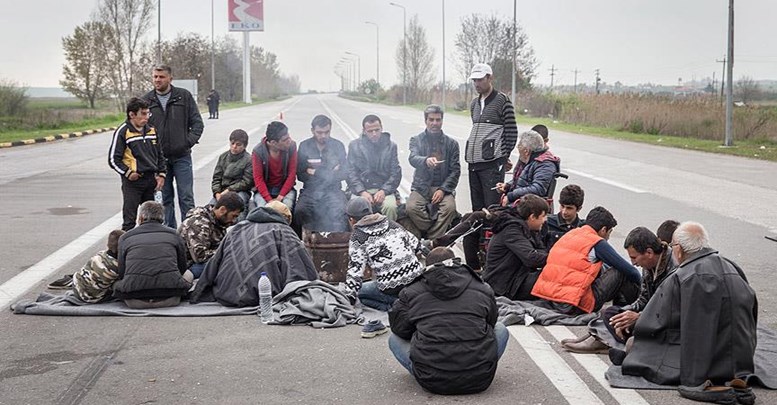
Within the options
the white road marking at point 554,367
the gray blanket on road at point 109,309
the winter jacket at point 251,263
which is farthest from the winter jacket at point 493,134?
the gray blanket on road at point 109,309

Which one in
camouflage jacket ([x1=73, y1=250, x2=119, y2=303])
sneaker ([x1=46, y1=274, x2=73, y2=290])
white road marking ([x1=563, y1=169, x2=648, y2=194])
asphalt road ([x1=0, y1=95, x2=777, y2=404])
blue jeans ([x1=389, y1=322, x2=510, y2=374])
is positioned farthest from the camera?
white road marking ([x1=563, y1=169, x2=648, y2=194])

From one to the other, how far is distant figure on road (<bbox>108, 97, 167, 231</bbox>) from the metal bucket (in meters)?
2.13

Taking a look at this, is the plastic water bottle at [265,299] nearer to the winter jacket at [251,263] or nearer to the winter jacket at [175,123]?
the winter jacket at [251,263]

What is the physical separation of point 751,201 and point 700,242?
10692mm

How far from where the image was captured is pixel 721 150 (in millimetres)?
27125

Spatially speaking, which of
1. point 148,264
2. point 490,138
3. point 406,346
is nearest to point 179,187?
point 148,264

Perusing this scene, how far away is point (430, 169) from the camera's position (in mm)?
10602

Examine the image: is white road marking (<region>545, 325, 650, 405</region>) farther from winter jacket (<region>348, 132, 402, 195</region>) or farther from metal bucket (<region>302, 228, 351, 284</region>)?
winter jacket (<region>348, 132, 402, 195</region>)

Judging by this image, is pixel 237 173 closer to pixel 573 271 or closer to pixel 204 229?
pixel 204 229

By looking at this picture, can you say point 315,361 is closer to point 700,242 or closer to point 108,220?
point 700,242

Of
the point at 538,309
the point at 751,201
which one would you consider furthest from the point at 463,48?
the point at 538,309

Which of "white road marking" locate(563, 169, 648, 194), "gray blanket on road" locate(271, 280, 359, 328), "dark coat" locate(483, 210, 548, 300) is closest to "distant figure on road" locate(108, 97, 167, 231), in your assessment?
"gray blanket on road" locate(271, 280, 359, 328)

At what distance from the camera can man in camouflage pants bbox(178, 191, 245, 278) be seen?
8.52m

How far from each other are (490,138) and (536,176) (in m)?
0.94
